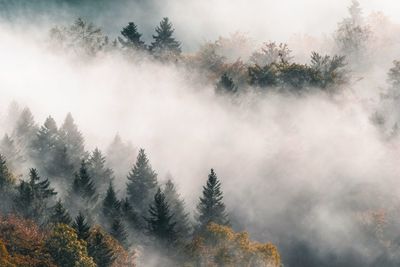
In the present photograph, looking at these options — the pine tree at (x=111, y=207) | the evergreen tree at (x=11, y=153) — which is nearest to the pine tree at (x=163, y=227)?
the pine tree at (x=111, y=207)

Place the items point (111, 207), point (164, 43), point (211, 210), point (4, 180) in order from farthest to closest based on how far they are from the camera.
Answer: point (164, 43)
point (211, 210)
point (4, 180)
point (111, 207)

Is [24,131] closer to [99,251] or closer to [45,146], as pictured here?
[45,146]

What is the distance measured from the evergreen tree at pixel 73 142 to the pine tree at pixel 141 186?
11.5m

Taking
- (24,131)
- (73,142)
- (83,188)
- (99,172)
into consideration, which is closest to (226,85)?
(73,142)

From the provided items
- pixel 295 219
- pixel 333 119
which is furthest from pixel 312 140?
pixel 295 219

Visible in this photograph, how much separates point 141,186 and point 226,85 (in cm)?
3894

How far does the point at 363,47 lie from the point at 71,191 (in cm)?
9823

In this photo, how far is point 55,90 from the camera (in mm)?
191250

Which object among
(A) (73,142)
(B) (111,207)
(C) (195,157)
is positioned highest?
(C) (195,157)

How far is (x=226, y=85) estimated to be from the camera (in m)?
162

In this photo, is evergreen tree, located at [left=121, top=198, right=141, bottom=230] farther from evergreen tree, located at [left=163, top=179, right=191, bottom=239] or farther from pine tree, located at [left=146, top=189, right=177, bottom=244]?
evergreen tree, located at [left=163, top=179, right=191, bottom=239]

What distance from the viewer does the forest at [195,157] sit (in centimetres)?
10856

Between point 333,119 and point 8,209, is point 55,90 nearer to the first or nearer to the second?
point 333,119

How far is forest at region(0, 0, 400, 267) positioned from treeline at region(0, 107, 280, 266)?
208 mm
